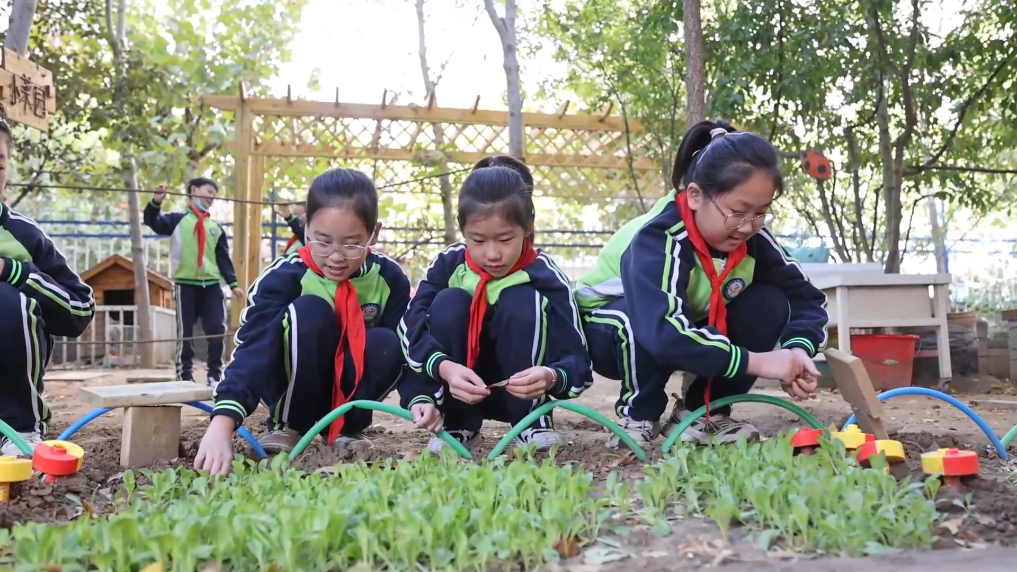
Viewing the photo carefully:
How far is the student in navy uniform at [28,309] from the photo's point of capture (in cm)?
280

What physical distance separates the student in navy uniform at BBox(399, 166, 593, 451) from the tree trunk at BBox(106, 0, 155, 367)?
5361mm

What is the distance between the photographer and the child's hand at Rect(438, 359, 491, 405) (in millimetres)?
2477

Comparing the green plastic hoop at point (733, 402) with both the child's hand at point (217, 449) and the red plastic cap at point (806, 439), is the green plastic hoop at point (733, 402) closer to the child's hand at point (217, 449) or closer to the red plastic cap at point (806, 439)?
the red plastic cap at point (806, 439)


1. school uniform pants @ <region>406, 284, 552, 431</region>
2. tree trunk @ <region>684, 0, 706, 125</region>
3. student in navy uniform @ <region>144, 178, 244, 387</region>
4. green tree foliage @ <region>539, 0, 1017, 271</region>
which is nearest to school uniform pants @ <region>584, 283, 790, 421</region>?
school uniform pants @ <region>406, 284, 552, 431</region>

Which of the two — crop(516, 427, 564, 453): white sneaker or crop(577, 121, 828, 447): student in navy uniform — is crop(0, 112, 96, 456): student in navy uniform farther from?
crop(577, 121, 828, 447): student in navy uniform

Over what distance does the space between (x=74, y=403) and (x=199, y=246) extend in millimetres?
1536

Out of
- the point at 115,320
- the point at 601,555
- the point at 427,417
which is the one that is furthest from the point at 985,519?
the point at 115,320

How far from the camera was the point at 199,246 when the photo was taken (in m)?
6.78

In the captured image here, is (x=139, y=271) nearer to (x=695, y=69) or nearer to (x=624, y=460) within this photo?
(x=695, y=69)

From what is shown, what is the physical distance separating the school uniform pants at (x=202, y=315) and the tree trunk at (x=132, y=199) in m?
1.10

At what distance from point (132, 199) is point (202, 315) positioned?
103 inches

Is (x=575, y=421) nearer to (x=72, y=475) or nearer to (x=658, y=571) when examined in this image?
(x=72, y=475)

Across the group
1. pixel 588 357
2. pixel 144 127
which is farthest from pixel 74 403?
pixel 588 357

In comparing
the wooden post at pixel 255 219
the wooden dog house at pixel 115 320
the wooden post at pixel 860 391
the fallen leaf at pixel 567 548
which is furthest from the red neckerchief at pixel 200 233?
the fallen leaf at pixel 567 548
